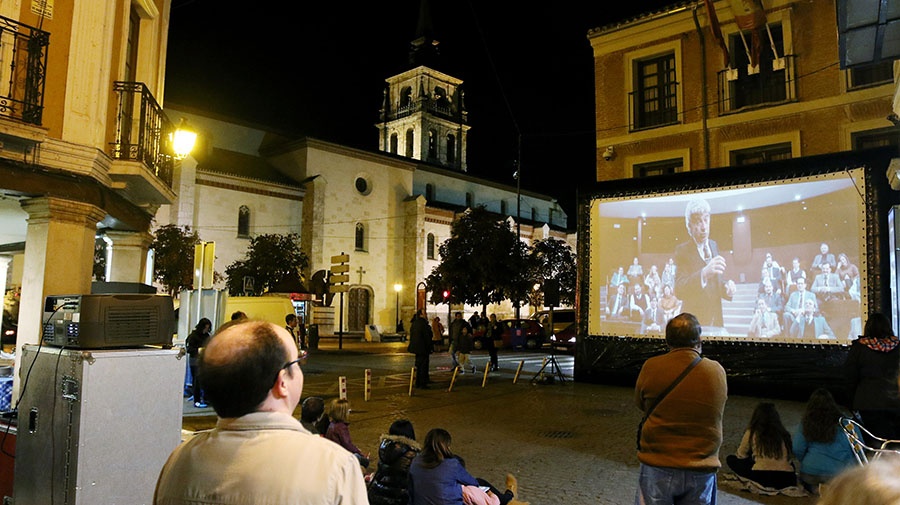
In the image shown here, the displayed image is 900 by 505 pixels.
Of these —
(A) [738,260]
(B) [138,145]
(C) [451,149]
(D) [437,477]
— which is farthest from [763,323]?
(C) [451,149]

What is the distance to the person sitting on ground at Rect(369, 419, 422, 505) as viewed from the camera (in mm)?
4812

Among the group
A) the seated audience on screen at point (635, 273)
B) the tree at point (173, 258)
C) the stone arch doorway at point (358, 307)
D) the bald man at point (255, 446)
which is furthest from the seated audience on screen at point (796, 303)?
the stone arch doorway at point (358, 307)

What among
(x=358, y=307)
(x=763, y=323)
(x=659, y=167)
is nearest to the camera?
(x=763, y=323)

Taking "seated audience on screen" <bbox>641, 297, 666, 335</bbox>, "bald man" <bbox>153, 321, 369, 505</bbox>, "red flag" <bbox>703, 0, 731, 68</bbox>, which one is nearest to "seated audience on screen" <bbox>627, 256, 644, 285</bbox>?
"seated audience on screen" <bbox>641, 297, 666, 335</bbox>

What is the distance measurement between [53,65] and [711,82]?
1533 centimetres

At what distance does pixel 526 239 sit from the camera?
60.2 m

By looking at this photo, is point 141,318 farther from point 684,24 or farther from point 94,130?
point 684,24

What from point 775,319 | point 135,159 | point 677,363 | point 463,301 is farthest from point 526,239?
point 677,363

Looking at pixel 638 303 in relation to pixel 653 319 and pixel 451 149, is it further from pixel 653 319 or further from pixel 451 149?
pixel 451 149

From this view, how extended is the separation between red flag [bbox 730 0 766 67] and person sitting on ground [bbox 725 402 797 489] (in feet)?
39.6

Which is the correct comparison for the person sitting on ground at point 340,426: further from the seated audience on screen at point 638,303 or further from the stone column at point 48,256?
the seated audience on screen at point 638,303

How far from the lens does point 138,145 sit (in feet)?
30.6

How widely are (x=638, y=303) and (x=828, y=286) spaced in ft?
13.1

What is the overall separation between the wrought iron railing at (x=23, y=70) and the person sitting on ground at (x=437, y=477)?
662 centimetres
